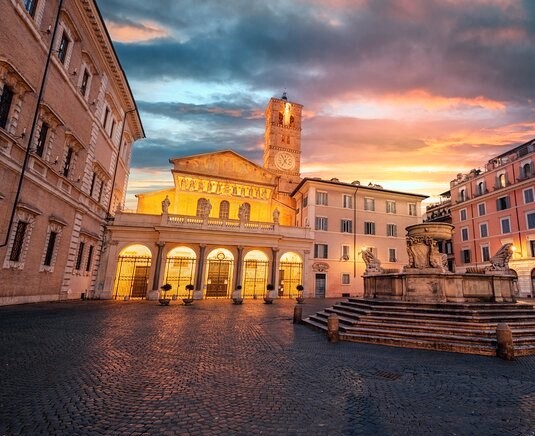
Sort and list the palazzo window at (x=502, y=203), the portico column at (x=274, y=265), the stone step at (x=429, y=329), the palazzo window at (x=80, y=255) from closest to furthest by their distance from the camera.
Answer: the stone step at (x=429, y=329), the palazzo window at (x=80, y=255), the portico column at (x=274, y=265), the palazzo window at (x=502, y=203)

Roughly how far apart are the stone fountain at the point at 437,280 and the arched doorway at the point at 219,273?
1916 centimetres

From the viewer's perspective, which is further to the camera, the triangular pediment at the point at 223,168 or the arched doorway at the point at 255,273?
the triangular pediment at the point at 223,168

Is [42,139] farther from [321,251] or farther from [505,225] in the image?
[505,225]

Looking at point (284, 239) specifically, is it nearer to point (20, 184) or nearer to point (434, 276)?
point (434, 276)

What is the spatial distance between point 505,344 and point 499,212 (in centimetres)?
3696

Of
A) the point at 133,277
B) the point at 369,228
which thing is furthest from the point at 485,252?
the point at 133,277

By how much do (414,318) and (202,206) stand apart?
86.4ft

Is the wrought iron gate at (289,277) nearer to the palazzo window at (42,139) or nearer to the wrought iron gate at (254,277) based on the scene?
the wrought iron gate at (254,277)

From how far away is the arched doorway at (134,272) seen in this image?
27.0 meters

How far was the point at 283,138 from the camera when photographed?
63.0m

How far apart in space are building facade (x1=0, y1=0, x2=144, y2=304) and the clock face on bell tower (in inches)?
1554

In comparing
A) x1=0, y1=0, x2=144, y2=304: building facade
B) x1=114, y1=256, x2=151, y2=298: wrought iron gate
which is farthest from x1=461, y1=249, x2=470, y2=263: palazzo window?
x1=0, y1=0, x2=144, y2=304: building facade

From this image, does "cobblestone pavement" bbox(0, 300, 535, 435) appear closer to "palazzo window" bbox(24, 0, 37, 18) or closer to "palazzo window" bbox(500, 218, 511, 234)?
"palazzo window" bbox(24, 0, 37, 18)

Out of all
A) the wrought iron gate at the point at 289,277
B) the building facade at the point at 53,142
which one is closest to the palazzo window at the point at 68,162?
the building facade at the point at 53,142
